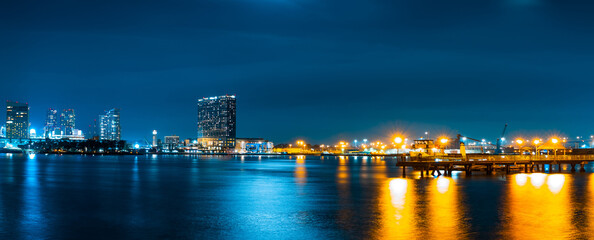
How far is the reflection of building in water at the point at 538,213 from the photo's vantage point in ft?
77.9

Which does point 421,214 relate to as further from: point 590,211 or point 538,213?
point 590,211

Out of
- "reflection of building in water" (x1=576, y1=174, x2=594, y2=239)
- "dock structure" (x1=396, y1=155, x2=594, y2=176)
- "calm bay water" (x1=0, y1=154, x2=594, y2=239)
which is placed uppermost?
"dock structure" (x1=396, y1=155, x2=594, y2=176)

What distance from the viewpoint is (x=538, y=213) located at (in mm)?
30453

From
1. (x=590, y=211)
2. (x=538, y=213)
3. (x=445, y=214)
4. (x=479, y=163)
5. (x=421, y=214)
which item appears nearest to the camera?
(x=421, y=214)

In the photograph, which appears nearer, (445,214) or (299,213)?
(445,214)

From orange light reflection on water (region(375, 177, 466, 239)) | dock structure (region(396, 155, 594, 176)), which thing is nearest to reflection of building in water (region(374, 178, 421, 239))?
orange light reflection on water (region(375, 177, 466, 239))

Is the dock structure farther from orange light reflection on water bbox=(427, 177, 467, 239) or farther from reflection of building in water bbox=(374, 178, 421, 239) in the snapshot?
reflection of building in water bbox=(374, 178, 421, 239)

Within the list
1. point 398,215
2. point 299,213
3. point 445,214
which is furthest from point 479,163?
point 299,213

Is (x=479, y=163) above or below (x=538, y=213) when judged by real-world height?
above

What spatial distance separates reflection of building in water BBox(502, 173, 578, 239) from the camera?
23.8m

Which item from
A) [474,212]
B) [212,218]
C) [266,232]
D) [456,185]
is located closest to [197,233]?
[266,232]

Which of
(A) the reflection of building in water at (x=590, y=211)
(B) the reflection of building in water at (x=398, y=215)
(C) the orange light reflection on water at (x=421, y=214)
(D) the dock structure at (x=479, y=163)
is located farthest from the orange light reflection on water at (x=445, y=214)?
(D) the dock structure at (x=479, y=163)

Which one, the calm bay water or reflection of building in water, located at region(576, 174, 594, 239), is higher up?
reflection of building in water, located at region(576, 174, 594, 239)

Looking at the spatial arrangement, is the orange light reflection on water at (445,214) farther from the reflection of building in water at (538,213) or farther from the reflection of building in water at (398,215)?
the reflection of building in water at (538,213)
